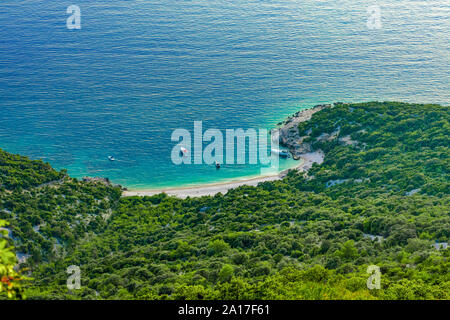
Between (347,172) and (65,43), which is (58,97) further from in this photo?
(347,172)

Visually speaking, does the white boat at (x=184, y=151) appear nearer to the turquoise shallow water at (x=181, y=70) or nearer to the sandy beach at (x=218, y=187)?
the turquoise shallow water at (x=181, y=70)

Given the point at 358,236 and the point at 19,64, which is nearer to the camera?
the point at 358,236

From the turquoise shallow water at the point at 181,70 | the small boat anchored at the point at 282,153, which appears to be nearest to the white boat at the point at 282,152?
the small boat anchored at the point at 282,153

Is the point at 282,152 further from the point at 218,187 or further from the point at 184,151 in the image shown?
the point at 184,151

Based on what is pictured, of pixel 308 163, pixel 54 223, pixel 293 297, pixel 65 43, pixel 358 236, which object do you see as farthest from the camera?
pixel 65 43

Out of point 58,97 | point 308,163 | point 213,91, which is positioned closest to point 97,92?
point 58,97

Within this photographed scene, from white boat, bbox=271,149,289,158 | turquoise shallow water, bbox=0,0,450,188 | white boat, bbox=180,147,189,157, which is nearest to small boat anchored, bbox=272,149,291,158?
white boat, bbox=271,149,289,158
